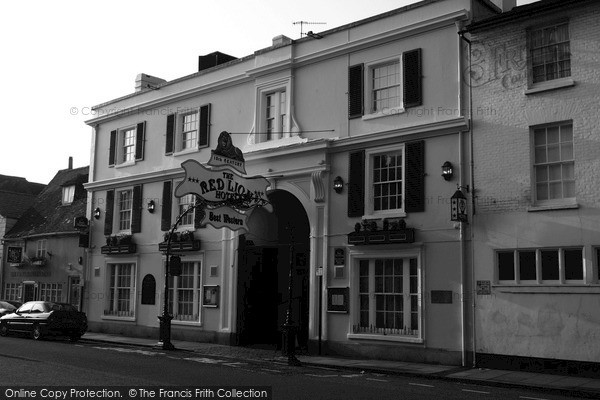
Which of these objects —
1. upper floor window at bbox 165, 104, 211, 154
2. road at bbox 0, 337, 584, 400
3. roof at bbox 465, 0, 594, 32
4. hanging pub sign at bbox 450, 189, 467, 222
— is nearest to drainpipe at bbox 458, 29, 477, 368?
hanging pub sign at bbox 450, 189, 467, 222

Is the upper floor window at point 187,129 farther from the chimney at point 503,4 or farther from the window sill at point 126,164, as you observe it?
the chimney at point 503,4

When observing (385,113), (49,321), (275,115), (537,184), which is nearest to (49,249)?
(49,321)

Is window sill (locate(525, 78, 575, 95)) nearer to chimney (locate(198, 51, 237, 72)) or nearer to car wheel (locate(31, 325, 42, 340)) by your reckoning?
chimney (locate(198, 51, 237, 72))

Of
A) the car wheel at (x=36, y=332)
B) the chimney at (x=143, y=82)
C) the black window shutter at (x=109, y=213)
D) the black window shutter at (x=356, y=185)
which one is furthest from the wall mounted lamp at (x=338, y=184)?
the chimney at (x=143, y=82)

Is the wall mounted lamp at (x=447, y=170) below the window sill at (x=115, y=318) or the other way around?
the other way around

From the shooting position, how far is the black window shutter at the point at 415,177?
A: 18.6m

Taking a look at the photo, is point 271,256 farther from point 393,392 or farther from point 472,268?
point 393,392

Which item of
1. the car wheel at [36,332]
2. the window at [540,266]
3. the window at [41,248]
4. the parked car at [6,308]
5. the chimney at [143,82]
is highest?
the chimney at [143,82]

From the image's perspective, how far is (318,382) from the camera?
13.9 m

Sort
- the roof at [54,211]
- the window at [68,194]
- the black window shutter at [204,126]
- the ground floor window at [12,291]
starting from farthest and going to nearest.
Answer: the window at [68,194] → the ground floor window at [12,291] → the roof at [54,211] → the black window shutter at [204,126]

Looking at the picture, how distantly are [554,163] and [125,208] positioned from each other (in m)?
17.8

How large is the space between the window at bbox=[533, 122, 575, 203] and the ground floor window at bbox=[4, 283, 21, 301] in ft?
94.2

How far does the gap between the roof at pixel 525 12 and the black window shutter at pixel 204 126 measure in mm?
10563

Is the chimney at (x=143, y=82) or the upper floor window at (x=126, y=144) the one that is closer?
the upper floor window at (x=126, y=144)
